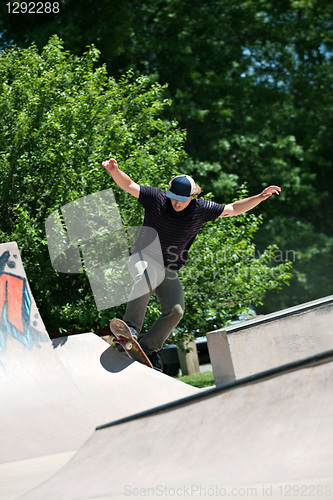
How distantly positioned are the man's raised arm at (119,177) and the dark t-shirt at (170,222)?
12 cm

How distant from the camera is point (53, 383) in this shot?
5945 mm

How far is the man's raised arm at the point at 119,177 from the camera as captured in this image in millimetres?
5941

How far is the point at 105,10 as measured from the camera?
58.6ft

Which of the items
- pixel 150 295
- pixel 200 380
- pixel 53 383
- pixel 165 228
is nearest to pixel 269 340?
pixel 150 295

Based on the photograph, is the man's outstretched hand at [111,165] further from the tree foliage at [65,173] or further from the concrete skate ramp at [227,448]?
the tree foliage at [65,173]

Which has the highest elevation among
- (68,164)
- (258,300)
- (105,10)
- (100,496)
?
(105,10)

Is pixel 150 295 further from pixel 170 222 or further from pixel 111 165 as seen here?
pixel 111 165

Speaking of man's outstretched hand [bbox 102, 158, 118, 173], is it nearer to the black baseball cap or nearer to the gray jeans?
the black baseball cap

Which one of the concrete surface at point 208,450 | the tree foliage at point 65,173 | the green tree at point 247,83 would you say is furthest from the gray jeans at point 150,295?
the green tree at point 247,83

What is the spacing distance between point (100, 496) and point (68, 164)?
737 cm

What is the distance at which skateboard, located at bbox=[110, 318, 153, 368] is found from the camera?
627cm

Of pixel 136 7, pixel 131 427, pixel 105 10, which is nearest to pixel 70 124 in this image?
pixel 131 427

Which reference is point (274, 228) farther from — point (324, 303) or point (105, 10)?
point (324, 303)

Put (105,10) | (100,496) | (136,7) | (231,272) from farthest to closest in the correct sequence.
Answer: (136,7) < (105,10) < (231,272) < (100,496)
